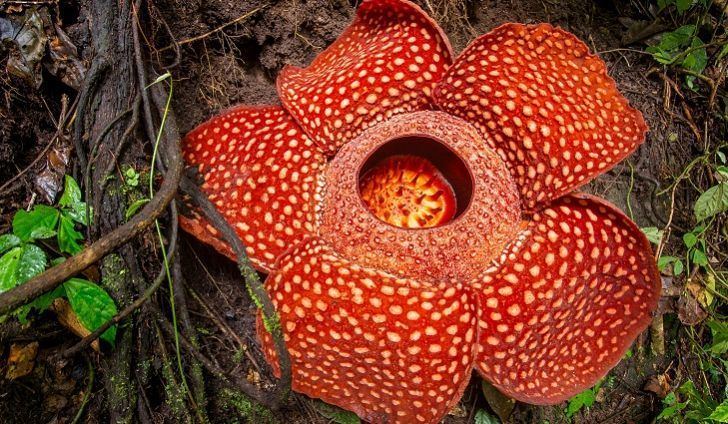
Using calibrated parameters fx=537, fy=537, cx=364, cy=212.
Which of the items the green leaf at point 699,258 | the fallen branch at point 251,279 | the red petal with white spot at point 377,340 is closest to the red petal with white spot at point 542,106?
the red petal with white spot at point 377,340

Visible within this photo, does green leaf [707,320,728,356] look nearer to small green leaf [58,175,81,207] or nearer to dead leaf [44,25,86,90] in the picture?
small green leaf [58,175,81,207]

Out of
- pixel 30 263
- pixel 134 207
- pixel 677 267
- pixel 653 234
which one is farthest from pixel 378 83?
pixel 677 267

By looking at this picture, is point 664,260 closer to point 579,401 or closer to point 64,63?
point 579,401

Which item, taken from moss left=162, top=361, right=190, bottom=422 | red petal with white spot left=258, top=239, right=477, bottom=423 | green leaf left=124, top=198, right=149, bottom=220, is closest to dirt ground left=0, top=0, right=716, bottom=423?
moss left=162, top=361, right=190, bottom=422

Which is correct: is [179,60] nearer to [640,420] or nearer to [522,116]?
[522,116]

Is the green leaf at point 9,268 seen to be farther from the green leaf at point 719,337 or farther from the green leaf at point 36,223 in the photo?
the green leaf at point 719,337

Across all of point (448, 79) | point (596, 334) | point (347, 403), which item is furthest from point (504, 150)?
point (347, 403)

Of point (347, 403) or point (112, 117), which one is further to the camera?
point (112, 117)
